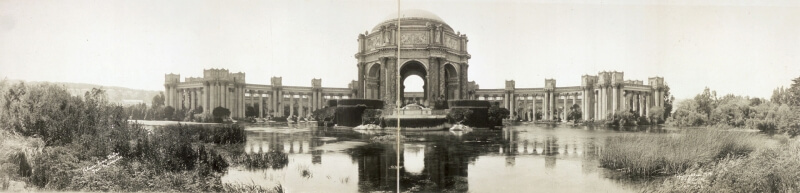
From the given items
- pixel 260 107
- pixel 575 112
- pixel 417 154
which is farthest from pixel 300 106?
pixel 575 112

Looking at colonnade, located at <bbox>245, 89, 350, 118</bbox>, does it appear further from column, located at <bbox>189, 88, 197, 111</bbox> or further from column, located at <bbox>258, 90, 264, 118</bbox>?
column, located at <bbox>189, 88, 197, 111</bbox>

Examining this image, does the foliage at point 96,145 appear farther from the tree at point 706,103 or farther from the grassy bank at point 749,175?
the tree at point 706,103

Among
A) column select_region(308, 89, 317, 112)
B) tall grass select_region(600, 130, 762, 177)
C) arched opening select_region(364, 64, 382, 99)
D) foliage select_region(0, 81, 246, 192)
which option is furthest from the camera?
arched opening select_region(364, 64, 382, 99)

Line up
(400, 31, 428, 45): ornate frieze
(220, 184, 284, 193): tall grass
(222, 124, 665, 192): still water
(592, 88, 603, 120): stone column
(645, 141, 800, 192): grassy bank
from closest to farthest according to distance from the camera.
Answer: (645, 141, 800, 192): grassy bank → (222, 124, 665, 192): still water → (220, 184, 284, 193): tall grass → (592, 88, 603, 120): stone column → (400, 31, 428, 45): ornate frieze

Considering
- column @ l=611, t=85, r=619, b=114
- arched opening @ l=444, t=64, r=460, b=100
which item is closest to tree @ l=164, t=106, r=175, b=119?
arched opening @ l=444, t=64, r=460, b=100

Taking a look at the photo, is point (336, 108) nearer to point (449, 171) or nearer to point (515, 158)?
point (449, 171)

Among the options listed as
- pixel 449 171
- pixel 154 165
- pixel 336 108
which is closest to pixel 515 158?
pixel 449 171

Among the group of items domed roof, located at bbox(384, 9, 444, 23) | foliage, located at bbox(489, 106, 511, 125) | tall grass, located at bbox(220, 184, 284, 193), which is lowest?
tall grass, located at bbox(220, 184, 284, 193)
